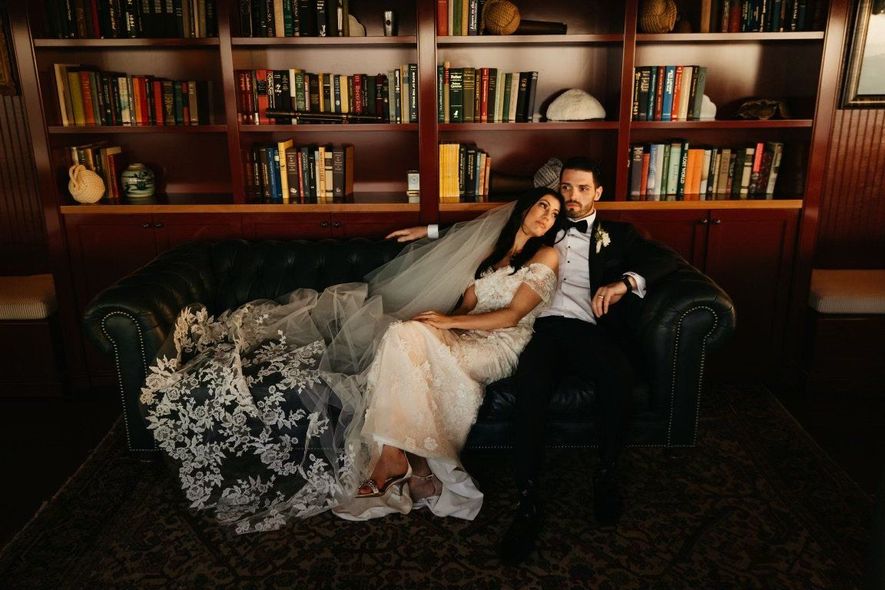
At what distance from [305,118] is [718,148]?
209 centimetres

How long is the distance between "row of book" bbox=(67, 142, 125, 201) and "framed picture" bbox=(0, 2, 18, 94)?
47 centimetres

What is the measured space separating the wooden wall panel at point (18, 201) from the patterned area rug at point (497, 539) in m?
1.64

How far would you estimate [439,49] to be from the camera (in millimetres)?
3598

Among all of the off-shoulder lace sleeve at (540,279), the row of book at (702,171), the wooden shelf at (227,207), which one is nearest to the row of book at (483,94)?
the wooden shelf at (227,207)

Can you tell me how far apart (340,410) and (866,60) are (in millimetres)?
2984

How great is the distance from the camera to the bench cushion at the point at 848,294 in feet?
11.0

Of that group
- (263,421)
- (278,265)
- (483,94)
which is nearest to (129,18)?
(278,265)

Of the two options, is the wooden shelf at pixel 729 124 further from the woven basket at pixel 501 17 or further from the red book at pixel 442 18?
the red book at pixel 442 18

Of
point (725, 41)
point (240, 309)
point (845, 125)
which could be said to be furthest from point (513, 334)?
point (845, 125)

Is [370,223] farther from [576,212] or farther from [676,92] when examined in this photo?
[676,92]

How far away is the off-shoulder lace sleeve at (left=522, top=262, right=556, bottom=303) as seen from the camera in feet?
9.01

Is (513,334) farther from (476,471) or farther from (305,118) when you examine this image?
(305,118)

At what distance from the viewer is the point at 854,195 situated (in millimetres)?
3791

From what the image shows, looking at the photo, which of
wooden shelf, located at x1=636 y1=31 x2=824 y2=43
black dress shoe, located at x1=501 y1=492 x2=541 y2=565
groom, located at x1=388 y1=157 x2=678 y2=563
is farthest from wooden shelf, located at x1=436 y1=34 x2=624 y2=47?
black dress shoe, located at x1=501 y1=492 x2=541 y2=565
